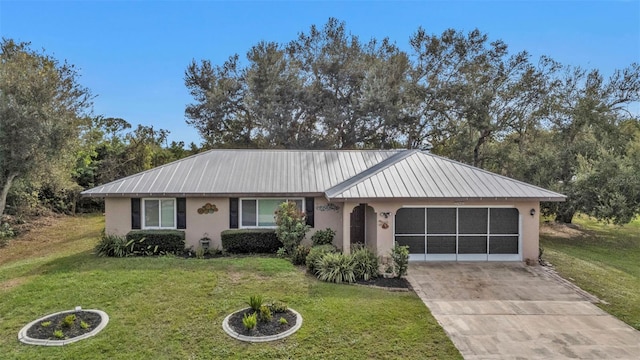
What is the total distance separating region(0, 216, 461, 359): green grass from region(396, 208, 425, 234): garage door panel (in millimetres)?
3587

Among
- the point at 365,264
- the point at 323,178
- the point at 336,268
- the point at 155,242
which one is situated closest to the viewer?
the point at 336,268

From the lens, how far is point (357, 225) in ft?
47.6

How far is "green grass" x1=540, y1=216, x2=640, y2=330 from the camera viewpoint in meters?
9.09

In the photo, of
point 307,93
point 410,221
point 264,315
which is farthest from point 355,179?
point 307,93

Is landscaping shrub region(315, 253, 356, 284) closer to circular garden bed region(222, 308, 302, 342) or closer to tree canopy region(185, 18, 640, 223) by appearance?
circular garden bed region(222, 308, 302, 342)

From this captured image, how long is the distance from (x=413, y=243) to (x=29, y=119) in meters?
15.8

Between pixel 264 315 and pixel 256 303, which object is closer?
pixel 264 315

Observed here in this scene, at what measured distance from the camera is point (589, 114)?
21.0 metres

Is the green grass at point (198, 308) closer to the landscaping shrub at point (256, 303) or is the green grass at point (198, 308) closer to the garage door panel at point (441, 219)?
the landscaping shrub at point (256, 303)

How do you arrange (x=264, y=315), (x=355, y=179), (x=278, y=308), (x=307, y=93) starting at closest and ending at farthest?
(x=264, y=315)
(x=278, y=308)
(x=355, y=179)
(x=307, y=93)

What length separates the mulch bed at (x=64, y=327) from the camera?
7059 millimetres

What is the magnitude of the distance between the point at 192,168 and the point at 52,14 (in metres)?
8.19

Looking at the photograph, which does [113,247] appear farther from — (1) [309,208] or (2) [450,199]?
(2) [450,199]

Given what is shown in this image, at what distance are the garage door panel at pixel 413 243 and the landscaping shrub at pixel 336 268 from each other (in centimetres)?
273
